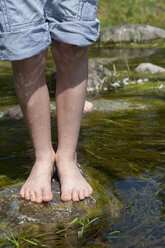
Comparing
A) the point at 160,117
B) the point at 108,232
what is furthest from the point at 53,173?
the point at 160,117

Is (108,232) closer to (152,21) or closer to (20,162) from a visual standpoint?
(20,162)

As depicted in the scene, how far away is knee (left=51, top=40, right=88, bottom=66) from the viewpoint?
2.23 metres

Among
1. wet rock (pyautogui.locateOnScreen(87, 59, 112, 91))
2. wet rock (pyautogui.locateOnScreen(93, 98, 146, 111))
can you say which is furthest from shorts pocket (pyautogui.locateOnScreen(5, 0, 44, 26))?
wet rock (pyautogui.locateOnScreen(87, 59, 112, 91))

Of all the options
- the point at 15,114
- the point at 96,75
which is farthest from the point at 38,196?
the point at 96,75

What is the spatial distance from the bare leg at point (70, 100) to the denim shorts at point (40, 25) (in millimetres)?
83

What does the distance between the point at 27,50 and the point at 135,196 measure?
951 millimetres

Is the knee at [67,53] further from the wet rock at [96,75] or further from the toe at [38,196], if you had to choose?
the wet rock at [96,75]

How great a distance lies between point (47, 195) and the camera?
223 cm

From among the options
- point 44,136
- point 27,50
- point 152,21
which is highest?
point 27,50

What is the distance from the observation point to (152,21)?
1191 centimetres

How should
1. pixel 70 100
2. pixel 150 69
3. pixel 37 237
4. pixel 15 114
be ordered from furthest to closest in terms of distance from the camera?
pixel 150 69
pixel 15 114
pixel 70 100
pixel 37 237

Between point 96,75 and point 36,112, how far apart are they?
131 inches

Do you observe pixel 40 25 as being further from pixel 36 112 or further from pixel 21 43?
pixel 36 112

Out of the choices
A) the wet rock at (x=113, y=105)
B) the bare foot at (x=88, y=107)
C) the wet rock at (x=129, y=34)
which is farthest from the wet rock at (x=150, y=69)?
the wet rock at (x=129, y=34)
